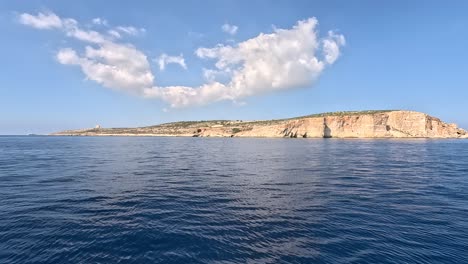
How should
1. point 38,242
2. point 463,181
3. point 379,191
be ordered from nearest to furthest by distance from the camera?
point 38,242, point 379,191, point 463,181

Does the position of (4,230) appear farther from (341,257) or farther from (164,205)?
(341,257)

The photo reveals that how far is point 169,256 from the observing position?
12.7 meters

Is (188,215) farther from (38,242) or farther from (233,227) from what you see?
(38,242)

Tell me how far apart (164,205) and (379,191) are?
59.7ft

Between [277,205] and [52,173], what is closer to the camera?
[277,205]

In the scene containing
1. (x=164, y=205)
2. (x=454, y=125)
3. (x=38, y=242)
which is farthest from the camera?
(x=454, y=125)

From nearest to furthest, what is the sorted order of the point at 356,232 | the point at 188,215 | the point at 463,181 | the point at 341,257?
the point at 341,257, the point at 356,232, the point at 188,215, the point at 463,181

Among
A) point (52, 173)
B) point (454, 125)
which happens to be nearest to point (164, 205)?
point (52, 173)

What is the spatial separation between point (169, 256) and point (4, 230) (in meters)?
9.68

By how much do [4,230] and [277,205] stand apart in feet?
52.4

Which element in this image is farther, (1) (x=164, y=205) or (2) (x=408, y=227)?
(1) (x=164, y=205)

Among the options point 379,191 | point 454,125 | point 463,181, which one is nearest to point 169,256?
point 379,191

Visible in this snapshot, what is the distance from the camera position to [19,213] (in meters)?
18.6

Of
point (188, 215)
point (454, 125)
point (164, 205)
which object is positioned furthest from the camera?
point (454, 125)
